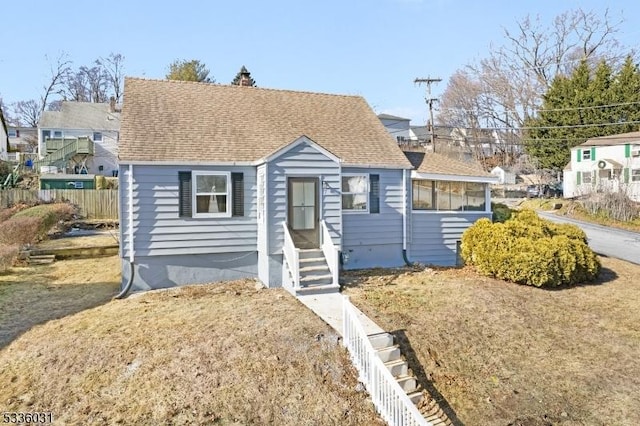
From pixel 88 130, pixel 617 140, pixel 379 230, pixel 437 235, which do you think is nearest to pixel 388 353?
pixel 379 230

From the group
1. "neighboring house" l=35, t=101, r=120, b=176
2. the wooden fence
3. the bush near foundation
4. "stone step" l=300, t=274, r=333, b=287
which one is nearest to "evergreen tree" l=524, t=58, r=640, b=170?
the bush near foundation

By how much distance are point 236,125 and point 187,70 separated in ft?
87.8

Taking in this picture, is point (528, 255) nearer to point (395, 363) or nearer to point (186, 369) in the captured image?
point (395, 363)

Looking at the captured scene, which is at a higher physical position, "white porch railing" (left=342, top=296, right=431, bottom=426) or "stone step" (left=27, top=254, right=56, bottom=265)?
"stone step" (left=27, top=254, right=56, bottom=265)

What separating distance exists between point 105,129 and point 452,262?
36858 millimetres

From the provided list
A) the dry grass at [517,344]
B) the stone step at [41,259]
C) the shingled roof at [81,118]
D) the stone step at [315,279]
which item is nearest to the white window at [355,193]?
the dry grass at [517,344]

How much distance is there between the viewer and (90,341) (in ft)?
25.2

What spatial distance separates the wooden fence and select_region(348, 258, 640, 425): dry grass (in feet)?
67.1

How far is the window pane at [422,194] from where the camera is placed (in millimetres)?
13859

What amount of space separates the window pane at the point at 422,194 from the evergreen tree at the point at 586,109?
1075 inches

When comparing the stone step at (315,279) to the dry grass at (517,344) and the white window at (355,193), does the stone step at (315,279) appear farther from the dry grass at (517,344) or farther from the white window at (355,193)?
the white window at (355,193)

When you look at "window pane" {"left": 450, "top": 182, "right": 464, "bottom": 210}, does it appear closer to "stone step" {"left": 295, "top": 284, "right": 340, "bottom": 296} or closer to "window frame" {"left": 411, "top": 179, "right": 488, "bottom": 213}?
"window frame" {"left": 411, "top": 179, "right": 488, "bottom": 213}

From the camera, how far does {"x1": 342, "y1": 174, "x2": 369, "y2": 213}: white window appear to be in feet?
42.3

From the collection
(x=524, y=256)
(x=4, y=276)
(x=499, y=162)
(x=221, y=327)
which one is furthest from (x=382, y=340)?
(x=499, y=162)
